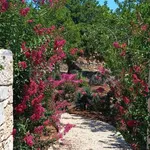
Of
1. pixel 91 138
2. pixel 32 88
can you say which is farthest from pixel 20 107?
pixel 91 138

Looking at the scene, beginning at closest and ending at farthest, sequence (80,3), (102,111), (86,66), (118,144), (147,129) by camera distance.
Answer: (147,129)
(118,144)
(102,111)
(86,66)
(80,3)

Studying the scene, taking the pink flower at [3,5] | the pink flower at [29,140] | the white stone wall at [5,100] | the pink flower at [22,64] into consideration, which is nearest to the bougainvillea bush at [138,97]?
the pink flower at [29,140]

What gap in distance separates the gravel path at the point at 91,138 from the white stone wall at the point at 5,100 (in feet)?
7.18

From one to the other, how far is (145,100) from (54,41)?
1.57 metres

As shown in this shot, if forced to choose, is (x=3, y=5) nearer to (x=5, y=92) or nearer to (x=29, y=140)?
(x=5, y=92)

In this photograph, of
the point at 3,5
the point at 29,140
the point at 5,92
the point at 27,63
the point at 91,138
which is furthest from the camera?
the point at 91,138

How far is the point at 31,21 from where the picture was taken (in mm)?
5352

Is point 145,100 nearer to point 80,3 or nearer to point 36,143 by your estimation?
point 36,143

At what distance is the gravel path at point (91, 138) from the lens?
699 centimetres

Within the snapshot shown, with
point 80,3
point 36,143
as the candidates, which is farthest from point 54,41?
Answer: point 80,3

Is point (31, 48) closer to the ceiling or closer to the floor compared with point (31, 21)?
closer to the floor

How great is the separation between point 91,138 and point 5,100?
380 centimetres

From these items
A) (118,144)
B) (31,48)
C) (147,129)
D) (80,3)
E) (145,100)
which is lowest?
(118,144)

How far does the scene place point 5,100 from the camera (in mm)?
4223
